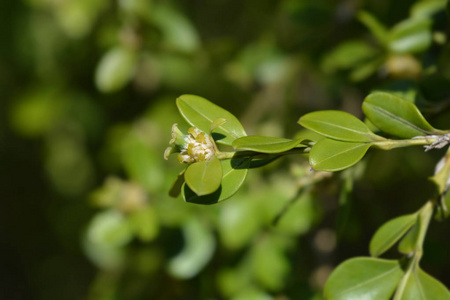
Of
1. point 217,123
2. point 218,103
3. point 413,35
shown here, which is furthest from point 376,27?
point 218,103

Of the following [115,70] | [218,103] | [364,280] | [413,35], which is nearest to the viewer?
[364,280]

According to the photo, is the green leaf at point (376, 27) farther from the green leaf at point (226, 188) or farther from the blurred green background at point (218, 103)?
the green leaf at point (226, 188)

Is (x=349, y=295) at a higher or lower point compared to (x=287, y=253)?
higher

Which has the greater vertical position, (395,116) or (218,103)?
(395,116)

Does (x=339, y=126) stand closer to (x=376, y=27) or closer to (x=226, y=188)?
(x=226, y=188)

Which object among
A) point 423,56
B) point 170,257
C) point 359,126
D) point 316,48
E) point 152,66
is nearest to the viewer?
point 359,126

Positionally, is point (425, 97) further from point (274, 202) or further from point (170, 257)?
point (170, 257)

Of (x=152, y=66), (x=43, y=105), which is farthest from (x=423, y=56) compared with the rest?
(x=43, y=105)

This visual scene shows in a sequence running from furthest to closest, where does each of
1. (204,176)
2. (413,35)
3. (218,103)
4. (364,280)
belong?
(218,103)
(413,35)
(364,280)
(204,176)
